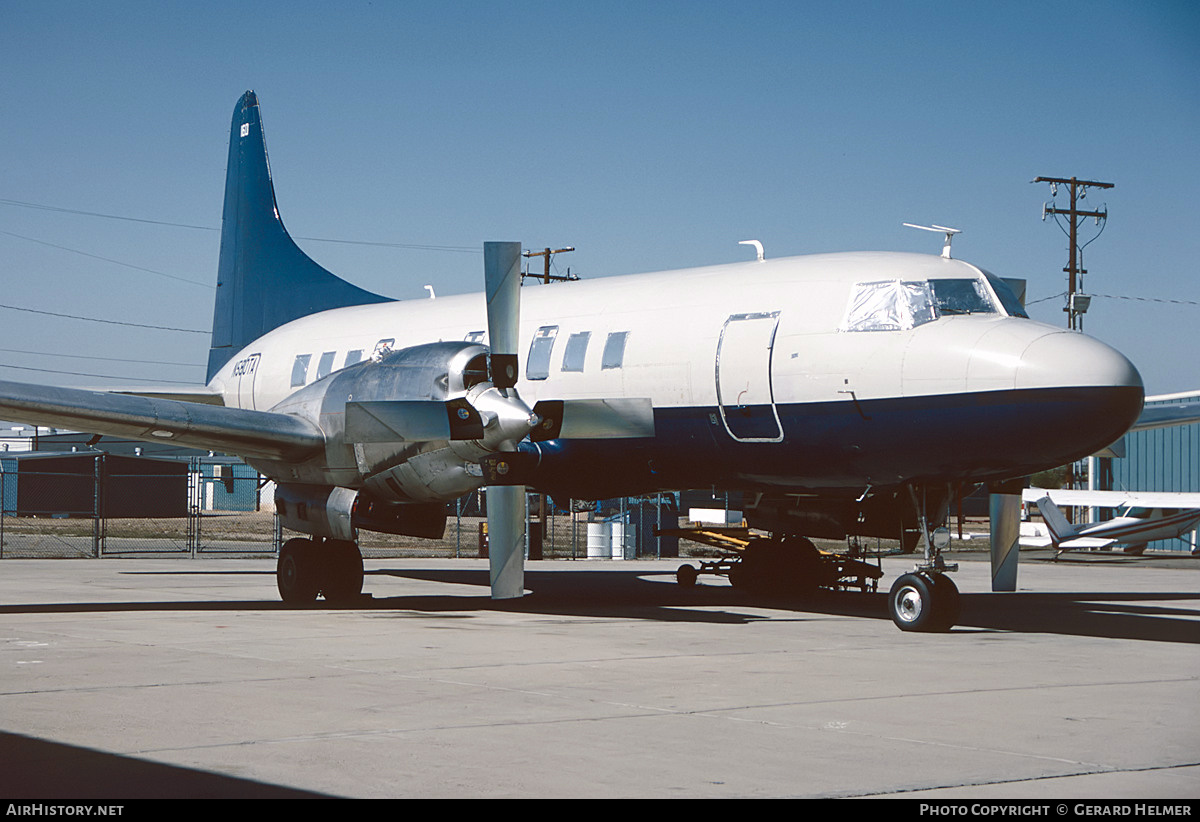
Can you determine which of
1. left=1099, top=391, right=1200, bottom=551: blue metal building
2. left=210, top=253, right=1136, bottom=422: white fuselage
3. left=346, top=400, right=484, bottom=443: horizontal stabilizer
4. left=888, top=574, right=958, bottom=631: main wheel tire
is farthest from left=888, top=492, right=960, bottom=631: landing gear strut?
left=1099, top=391, right=1200, bottom=551: blue metal building

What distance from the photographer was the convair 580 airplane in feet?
42.4

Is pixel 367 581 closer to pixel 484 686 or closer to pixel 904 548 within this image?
pixel 904 548

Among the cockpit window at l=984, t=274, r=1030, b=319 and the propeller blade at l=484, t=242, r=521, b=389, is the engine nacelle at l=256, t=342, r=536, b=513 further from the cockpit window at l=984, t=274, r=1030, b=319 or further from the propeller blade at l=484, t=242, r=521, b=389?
the cockpit window at l=984, t=274, r=1030, b=319

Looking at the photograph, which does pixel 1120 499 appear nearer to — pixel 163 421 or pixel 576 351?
pixel 576 351

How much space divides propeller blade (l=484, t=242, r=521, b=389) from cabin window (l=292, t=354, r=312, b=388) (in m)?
6.09

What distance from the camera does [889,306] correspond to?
13.9 m

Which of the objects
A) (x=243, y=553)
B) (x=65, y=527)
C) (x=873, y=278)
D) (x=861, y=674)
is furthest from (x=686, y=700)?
(x=65, y=527)

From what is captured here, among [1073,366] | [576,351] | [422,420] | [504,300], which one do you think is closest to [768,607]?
[576,351]

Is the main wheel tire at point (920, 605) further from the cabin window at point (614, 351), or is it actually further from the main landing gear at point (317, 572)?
the main landing gear at point (317, 572)

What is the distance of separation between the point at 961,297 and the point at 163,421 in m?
9.33

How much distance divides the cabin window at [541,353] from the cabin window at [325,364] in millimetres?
4070

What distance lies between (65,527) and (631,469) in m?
36.6

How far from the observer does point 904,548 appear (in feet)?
53.4

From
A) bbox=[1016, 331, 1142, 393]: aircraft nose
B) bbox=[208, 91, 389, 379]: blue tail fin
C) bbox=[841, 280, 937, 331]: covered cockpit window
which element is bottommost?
bbox=[1016, 331, 1142, 393]: aircraft nose
